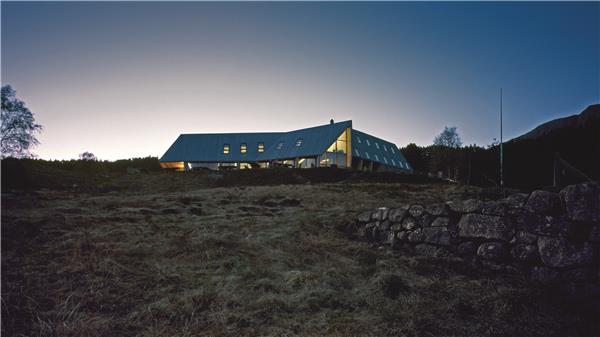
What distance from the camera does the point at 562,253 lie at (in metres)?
4.29

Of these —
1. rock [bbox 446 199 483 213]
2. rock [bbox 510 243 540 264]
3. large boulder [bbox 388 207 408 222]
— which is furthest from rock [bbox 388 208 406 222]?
rock [bbox 510 243 540 264]

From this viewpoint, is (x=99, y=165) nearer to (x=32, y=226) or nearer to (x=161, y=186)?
(x=161, y=186)

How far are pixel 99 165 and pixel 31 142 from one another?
7.02 meters

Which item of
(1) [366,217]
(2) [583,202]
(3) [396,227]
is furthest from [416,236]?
(2) [583,202]

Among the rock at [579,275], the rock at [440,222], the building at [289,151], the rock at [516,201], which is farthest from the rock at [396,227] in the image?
the building at [289,151]

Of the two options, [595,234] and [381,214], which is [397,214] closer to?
[381,214]

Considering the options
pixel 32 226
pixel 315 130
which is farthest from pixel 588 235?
pixel 315 130

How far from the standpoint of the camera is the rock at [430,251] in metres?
5.92

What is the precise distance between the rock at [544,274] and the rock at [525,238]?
380 mm

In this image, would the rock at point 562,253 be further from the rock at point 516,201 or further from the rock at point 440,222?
the rock at point 440,222

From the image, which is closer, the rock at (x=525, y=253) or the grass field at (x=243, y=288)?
the grass field at (x=243, y=288)

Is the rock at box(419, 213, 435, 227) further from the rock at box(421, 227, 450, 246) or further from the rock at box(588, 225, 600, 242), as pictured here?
the rock at box(588, 225, 600, 242)

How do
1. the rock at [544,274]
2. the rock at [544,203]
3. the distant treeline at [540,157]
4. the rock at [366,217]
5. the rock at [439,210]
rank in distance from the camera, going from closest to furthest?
1. the rock at [544,274]
2. the rock at [544,203]
3. the rock at [439,210]
4. the rock at [366,217]
5. the distant treeline at [540,157]

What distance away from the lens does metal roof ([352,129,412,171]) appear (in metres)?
36.6
